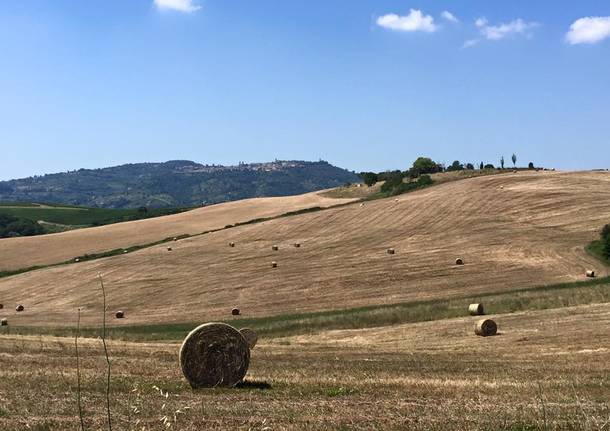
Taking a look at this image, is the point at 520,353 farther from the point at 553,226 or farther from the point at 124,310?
the point at 553,226

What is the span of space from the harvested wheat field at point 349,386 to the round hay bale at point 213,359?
48 cm

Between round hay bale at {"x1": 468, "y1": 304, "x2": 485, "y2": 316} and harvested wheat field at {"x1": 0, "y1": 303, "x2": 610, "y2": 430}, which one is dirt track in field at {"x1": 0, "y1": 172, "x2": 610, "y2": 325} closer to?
round hay bale at {"x1": 468, "y1": 304, "x2": 485, "y2": 316}

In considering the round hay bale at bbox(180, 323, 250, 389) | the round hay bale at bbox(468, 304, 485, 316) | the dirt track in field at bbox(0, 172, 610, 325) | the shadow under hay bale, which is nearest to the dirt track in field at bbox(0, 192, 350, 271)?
the dirt track in field at bbox(0, 172, 610, 325)

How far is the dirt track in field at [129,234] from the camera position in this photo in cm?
6894

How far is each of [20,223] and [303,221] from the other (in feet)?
267

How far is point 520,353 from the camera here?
898 inches

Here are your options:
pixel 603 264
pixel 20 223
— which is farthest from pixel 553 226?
pixel 20 223

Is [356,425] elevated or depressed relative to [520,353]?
elevated

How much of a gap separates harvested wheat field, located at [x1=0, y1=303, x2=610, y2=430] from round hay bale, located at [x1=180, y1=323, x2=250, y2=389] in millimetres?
477

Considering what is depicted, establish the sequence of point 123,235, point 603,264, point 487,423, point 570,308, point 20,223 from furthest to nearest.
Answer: point 20,223, point 123,235, point 603,264, point 570,308, point 487,423

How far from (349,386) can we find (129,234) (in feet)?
222

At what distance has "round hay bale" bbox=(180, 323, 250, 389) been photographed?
15.3m

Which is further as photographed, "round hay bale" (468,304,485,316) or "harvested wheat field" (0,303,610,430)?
"round hay bale" (468,304,485,316)

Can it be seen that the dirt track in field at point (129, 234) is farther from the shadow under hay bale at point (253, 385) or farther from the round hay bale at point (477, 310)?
the shadow under hay bale at point (253, 385)
